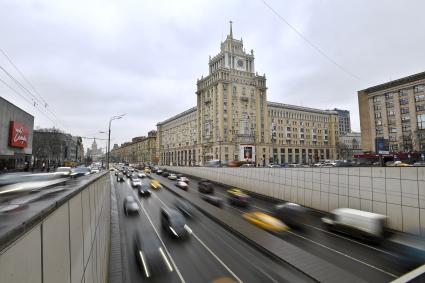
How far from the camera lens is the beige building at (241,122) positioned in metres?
85.6

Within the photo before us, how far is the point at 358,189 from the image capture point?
859 inches

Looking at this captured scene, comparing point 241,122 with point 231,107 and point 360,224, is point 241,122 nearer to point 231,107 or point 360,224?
point 231,107

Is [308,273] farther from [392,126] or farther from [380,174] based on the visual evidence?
[392,126]

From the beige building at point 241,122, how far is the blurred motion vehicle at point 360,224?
176ft

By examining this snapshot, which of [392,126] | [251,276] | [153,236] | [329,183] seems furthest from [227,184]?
[392,126]

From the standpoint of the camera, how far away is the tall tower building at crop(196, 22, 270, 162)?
84750mm

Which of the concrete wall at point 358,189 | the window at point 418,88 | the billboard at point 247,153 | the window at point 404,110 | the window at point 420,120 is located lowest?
the concrete wall at point 358,189

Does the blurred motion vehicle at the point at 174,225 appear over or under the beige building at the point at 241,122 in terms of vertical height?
under

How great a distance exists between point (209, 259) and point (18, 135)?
3234cm

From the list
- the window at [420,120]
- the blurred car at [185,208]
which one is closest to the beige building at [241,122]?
the window at [420,120]

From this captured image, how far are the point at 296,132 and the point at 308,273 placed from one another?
10023 cm

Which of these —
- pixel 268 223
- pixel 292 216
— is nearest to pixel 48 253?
pixel 268 223

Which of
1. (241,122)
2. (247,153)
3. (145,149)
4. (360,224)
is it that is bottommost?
(360,224)

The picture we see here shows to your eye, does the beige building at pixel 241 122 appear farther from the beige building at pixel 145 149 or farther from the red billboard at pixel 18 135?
the red billboard at pixel 18 135
